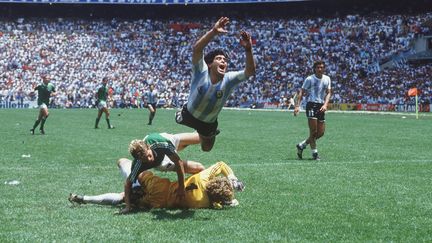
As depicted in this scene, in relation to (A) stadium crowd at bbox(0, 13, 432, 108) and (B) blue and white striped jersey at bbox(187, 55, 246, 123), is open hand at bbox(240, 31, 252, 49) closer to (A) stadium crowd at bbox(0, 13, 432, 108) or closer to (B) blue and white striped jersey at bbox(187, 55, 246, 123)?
(B) blue and white striped jersey at bbox(187, 55, 246, 123)

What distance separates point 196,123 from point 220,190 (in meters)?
1.46

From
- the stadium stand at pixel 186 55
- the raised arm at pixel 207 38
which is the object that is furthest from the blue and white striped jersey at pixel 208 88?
the stadium stand at pixel 186 55

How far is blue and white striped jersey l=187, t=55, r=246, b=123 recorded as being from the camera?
8.17 metres

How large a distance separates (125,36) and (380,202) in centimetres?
6251

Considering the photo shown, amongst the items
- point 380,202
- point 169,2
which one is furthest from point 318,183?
point 169,2

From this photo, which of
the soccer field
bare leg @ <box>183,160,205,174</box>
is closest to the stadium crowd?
the soccer field

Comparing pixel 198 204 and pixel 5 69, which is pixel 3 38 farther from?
pixel 198 204

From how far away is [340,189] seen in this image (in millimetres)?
9539

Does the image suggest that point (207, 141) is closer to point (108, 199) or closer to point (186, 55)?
point (108, 199)

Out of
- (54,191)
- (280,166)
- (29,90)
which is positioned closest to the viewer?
(54,191)

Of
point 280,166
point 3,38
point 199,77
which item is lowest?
point 280,166

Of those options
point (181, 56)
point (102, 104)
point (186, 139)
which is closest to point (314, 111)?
point (186, 139)

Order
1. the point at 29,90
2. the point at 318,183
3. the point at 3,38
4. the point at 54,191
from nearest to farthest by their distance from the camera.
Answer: the point at 54,191 < the point at 318,183 < the point at 29,90 < the point at 3,38

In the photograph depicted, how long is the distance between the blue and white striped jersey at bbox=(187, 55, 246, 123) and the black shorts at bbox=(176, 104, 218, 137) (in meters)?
0.39
